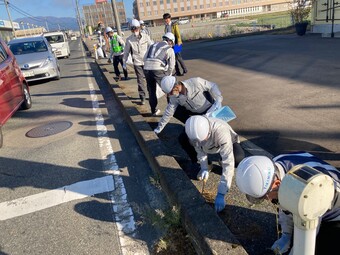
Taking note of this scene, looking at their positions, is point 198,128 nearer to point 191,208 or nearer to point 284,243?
point 191,208

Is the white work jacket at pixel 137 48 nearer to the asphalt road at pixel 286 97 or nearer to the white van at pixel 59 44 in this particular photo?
the asphalt road at pixel 286 97

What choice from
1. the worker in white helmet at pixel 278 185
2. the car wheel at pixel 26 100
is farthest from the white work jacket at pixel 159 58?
the worker in white helmet at pixel 278 185

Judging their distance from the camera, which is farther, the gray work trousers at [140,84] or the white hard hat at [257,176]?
the gray work trousers at [140,84]

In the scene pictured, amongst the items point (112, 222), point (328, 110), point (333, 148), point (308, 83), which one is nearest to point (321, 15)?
point (308, 83)

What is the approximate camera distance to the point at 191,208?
2.68 meters

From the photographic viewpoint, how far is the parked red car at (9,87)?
571cm

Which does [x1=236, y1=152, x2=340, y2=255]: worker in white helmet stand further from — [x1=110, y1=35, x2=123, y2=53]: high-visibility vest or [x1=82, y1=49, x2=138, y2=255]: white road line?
[x1=110, y1=35, x2=123, y2=53]: high-visibility vest

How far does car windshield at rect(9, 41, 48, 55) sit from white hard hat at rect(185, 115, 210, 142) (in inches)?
430

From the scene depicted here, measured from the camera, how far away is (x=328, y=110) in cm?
528

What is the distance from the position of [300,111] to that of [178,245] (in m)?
3.87

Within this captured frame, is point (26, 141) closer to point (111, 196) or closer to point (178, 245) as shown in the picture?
point (111, 196)

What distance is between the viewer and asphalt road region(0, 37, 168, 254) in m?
2.80

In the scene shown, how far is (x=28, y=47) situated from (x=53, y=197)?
1049cm

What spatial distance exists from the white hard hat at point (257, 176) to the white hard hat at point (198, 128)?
3.35 feet
